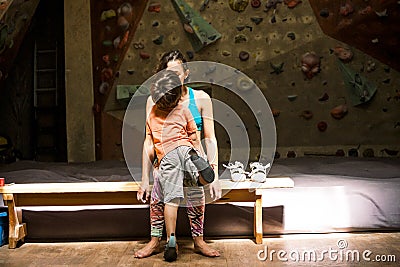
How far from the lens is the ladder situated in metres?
5.98

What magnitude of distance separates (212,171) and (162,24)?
2.74m

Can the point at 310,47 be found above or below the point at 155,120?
above

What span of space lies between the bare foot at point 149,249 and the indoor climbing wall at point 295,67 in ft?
8.00

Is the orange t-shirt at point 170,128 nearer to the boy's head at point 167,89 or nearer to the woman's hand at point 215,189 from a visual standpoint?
the boy's head at point 167,89

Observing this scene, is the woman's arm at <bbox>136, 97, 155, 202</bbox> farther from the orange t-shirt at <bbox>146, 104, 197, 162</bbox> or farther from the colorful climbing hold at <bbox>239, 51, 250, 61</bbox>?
the colorful climbing hold at <bbox>239, 51, 250, 61</bbox>

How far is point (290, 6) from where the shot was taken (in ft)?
18.4

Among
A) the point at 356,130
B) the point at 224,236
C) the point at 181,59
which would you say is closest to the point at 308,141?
the point at 356,130

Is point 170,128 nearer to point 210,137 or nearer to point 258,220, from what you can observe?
point 210,137

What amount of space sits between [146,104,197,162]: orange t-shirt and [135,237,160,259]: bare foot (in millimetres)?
463

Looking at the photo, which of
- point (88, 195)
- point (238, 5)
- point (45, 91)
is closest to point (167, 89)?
point (88, 195)

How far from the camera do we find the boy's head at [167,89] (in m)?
3.32

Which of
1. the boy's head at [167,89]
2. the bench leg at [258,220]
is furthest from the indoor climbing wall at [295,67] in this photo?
the boy's head at [167,89]

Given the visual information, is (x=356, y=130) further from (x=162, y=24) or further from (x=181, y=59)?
(x=181, y=59)

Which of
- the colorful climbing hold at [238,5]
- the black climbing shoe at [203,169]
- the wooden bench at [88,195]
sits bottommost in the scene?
the wooden bench at [88,195]
